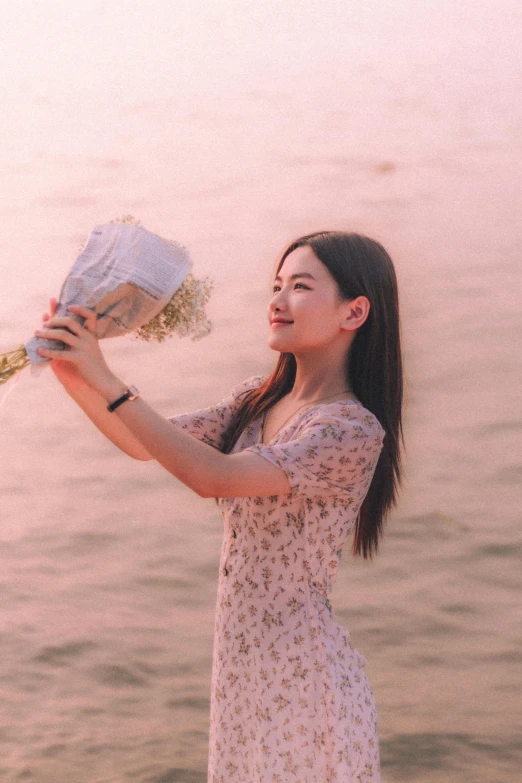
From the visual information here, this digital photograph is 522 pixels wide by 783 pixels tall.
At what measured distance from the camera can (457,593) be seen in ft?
14.9

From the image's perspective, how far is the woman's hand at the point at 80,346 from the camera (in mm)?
1615

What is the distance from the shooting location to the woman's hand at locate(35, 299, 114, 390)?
1.62 m

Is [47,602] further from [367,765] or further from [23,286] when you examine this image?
[367,765]

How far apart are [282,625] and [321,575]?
0.32 feet

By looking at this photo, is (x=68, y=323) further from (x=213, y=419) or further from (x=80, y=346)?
(x=213, y=419)

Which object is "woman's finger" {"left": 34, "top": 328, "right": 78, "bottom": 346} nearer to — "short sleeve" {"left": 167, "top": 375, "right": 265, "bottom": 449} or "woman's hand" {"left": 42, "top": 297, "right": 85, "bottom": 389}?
"woman's hand" {"left": 42, "top": 297, "right": 85, "bottom": 389}

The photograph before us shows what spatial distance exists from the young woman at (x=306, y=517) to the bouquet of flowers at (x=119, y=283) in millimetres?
73

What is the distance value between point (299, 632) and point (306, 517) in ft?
0.58

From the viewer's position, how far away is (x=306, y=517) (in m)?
1.80

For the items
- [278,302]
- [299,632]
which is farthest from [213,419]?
[299,632]

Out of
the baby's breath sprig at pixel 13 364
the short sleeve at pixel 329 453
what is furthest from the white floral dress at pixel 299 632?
the baby's breath sprig at pixel 13 364

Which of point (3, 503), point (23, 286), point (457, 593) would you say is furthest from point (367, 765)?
point (23, 286)

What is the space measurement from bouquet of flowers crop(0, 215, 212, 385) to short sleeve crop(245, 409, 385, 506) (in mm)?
262

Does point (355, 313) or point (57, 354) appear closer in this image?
point (57, 354)
